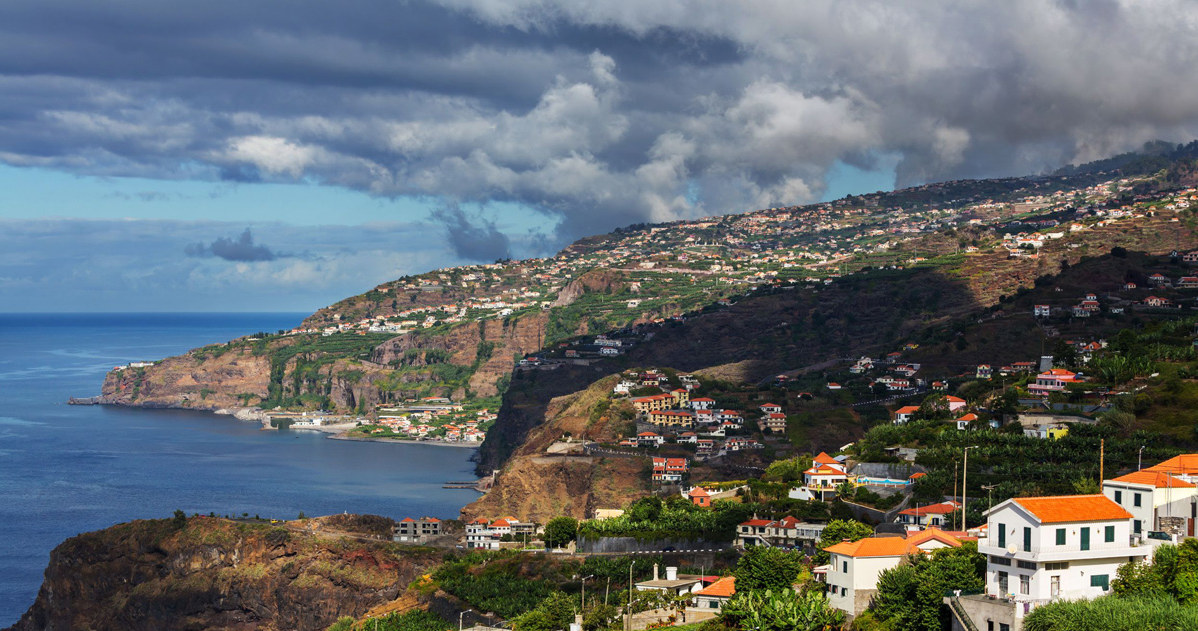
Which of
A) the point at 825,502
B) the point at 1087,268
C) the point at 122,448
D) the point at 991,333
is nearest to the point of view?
the point at 825,502

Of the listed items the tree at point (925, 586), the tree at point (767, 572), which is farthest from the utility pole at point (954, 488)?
the tree at point (925, 586)

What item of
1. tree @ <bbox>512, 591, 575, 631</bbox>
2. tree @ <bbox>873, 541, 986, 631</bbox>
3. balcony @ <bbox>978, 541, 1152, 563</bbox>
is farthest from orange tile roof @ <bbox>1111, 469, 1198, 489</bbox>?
tree @ <bbox>512, 591, 575, 631</bbox>

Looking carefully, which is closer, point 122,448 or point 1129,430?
point 1129,430

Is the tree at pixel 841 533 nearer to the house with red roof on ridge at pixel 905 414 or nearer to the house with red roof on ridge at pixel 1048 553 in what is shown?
the house with red roof on ridge at pixel 1048 553

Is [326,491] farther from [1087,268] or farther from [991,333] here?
[1087,268]

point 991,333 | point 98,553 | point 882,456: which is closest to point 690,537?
point 882,456

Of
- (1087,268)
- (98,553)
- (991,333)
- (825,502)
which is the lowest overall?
(98,553)

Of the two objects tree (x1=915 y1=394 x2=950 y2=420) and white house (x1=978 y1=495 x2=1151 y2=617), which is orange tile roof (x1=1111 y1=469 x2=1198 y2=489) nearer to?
white house (x1=978 y1=495 x2=1151 y2=617)
